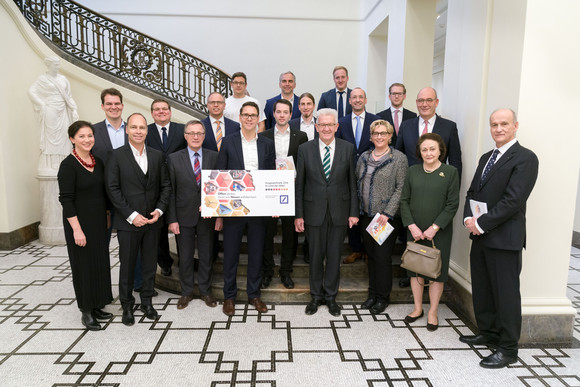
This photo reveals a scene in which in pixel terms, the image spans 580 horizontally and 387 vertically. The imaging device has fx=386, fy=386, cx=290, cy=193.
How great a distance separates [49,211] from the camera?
5840 mm

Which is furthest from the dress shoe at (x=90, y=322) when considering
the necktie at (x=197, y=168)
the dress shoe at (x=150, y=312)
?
the necktie at (x=197, y=168)

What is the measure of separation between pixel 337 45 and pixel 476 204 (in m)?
8.18

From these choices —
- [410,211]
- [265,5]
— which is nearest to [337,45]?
[265,5]

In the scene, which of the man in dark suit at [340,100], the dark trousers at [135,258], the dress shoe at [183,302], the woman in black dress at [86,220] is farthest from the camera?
the man in dark suit at [340,100]

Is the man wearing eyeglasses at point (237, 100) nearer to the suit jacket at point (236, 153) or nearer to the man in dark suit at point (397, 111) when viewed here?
the suit jacket at point (236, 153)

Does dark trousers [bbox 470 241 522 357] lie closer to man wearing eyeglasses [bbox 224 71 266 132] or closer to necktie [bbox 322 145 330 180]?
necktie [bbox 322 145 330 180]

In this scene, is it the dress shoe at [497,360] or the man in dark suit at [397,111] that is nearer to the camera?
the dress shoe at [497,360]

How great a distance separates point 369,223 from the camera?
3.62 m

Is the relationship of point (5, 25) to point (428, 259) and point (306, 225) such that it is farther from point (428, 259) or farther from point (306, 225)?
point (428, 259)

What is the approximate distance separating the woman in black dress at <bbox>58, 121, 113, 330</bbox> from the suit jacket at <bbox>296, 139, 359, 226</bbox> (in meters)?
1.74

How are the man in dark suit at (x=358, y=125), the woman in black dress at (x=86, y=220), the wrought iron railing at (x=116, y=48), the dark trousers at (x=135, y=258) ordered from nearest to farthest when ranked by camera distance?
1. the woman in black dress at (x=86, y=220)
2. the dark trousers at (x=135, y=258)
3. the man in dark suit at (x=358, y=125)
4. the wrought iron railing at (x=116, y=48)

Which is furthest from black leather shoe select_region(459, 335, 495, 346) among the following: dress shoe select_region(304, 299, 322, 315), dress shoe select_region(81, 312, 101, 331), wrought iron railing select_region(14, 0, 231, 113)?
wrought iron railing select_region(14, 0, 231, 113)

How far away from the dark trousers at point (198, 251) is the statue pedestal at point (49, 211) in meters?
3.20

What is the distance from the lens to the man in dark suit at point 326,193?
348 cm
